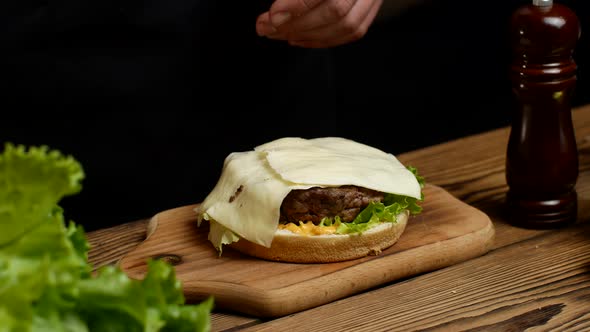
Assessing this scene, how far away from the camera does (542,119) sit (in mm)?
2023

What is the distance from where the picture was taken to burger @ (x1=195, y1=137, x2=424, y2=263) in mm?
1898

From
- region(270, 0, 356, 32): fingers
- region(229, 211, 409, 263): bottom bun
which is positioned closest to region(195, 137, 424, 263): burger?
region(229, 211, 409, 263): bottom bun

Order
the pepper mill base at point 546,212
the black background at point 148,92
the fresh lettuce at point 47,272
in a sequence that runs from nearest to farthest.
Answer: the fresh lettuce at point 47,272
the pepper mill base at point 546,212
the black background at point 148,92

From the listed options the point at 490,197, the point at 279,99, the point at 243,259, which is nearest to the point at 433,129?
the point at 279,99

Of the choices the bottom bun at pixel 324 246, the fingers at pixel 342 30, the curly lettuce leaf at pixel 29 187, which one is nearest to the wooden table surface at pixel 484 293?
the bottom bun at pixel 324 246

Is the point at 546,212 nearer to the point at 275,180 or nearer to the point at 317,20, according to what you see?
the point at 275,180

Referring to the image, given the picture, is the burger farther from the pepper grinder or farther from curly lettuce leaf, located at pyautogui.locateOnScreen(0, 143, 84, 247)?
curly lettuce leaf, located at pyautogui.locateOnScreen(0, 143, 84, 247)

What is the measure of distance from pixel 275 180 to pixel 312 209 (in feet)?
0.35

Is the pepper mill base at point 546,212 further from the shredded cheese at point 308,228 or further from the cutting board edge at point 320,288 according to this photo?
the shredded cheese at point 308,228

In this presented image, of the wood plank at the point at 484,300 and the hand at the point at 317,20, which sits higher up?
the hand at the point at 317,20

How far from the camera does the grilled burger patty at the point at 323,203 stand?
1919 mm

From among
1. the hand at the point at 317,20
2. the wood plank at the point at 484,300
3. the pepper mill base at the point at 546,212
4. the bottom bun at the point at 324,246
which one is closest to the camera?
the wood plank at the point at 484,300

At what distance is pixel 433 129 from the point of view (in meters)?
4.86

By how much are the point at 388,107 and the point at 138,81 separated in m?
2.39
